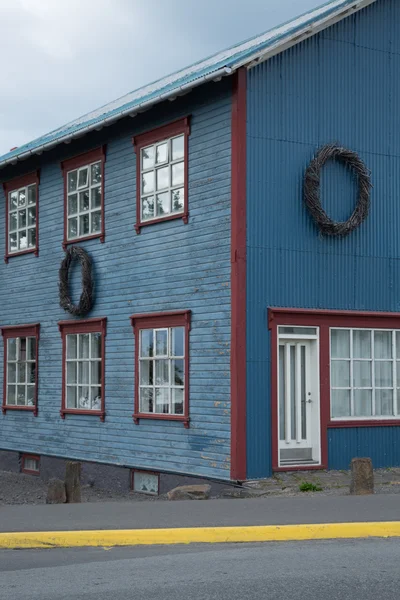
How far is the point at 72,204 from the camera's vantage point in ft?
66.3

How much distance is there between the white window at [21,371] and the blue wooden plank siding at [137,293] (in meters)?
0.36

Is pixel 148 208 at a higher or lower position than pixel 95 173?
lower

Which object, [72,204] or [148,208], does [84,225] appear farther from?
[148,208]

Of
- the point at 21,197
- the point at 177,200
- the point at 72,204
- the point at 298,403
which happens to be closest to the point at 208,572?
the point at 298,403

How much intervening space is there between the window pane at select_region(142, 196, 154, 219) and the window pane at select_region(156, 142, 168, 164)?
2.25ft

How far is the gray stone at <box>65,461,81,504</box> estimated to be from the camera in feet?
45.4

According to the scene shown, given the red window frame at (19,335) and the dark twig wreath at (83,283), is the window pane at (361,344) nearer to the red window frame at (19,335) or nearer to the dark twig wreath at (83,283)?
the dark twig wreath at (83,283)

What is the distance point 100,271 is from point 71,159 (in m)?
2.64

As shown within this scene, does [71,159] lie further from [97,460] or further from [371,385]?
[371,385]

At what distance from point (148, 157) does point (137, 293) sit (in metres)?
2.42

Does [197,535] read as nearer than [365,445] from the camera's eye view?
Yes

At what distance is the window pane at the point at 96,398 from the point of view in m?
19.0

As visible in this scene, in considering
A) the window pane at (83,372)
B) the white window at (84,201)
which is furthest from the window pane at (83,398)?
the white window at (84,201)

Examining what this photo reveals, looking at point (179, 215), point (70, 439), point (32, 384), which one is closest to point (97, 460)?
point (70, 439)
